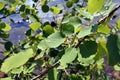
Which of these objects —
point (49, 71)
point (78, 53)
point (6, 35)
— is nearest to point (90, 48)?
point (78, 53)

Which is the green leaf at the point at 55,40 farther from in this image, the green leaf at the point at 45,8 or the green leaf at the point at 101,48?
the green leaf at the point at 45,8

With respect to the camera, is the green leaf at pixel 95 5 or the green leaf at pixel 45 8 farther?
the green leaf at pixel 45 8

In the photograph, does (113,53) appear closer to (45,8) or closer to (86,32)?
(86,32)

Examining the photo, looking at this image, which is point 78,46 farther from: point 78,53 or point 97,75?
point 97,75

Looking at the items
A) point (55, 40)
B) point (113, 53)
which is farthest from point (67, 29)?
point (113, 53)

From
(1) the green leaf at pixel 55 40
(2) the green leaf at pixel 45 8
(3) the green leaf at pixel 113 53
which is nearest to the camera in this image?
(3) the green leaf at pixel 113 53

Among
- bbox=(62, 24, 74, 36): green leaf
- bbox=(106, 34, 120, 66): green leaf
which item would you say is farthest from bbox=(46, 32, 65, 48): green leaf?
bbox=(106, 34, 120, 66): green leaf

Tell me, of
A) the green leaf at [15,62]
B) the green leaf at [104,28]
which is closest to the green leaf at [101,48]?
the green leaf at [104,28]
